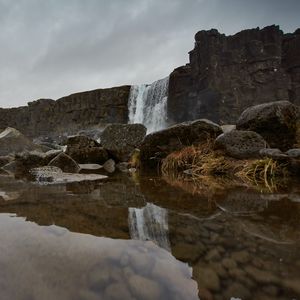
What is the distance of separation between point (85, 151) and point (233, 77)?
17140 millimetres

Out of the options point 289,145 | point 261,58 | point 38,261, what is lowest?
point 38,261

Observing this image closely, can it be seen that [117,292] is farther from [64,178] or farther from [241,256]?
[64,178]

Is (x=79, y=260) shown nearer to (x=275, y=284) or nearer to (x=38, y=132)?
(x=275, y=284)

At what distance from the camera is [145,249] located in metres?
1.01

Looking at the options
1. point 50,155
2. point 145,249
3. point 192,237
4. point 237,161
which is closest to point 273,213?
point 192,237

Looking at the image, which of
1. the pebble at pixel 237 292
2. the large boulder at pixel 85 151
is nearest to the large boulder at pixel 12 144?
the large boulder at pixel 85 151

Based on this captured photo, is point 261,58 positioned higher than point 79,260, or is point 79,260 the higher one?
point 261,58

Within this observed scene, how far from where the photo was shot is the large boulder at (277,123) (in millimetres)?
4605

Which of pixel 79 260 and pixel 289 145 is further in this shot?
pixel 289 145

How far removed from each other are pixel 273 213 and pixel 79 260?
101 cm

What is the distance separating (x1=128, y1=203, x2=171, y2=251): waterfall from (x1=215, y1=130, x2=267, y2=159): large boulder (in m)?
2.91

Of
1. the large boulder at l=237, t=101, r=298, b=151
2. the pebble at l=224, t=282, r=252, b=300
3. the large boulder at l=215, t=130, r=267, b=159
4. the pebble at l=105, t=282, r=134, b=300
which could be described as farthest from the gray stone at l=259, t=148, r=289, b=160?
the pebble at l=105, t=282, r=134, b=300

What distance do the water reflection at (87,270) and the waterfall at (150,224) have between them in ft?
0.22

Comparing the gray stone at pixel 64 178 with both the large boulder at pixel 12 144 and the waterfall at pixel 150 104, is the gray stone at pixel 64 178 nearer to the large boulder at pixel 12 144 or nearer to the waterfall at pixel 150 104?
the large boulder at pixel 12 144
